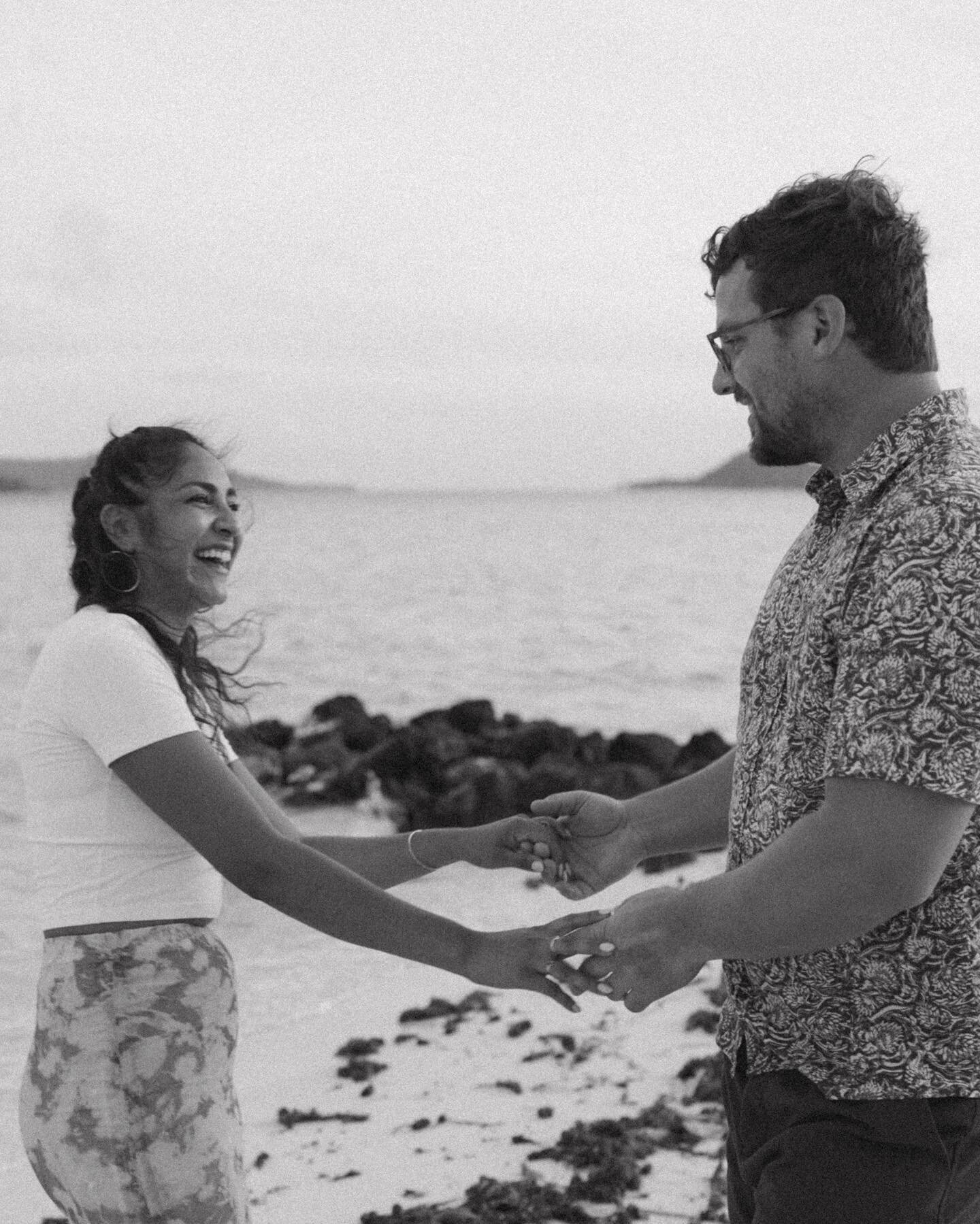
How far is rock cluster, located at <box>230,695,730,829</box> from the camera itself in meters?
12.2

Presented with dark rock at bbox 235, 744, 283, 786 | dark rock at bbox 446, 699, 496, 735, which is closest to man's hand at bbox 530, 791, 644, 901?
dark rock at bbox 235, 744, 283, 786

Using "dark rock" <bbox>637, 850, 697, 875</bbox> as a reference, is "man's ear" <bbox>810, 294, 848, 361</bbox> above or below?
above

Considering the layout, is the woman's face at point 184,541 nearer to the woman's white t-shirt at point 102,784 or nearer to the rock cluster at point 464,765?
the woman's white t-shirt at point 102,784

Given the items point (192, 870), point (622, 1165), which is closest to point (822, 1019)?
point (192, 870)

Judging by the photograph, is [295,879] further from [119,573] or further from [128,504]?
[128,504]

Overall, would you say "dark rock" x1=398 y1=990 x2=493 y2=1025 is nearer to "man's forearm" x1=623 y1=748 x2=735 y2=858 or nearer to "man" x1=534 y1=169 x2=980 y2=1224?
"man's forearm" x1=623 y1=748 x2=735 y2=858

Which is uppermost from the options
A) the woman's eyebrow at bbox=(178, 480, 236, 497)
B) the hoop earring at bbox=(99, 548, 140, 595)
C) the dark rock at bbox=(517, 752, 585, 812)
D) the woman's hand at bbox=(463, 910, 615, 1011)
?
the woman's eyebrow at bbox=(178, 480, 236, 497)

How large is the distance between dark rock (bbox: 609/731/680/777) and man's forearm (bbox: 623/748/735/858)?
9.79 meters

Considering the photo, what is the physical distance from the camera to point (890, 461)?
105 inches

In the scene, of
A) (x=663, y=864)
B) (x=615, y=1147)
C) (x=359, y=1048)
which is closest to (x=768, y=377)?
(x=615, y=1147)

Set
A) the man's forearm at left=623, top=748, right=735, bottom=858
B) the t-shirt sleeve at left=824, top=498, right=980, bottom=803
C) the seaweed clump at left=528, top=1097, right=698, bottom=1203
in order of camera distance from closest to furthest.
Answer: the t-shirt sleeve at left=824, top=498, right=980, bottom=803
the man's forearm at left=623, top=748, right=735, bottom=858
the seaweed clump at left=528, top=1097, right=698, bottom=1203

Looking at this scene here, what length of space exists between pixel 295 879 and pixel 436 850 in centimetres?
98

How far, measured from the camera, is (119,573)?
3.28m

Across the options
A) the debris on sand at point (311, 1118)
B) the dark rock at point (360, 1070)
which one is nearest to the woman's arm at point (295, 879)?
the debris on sand at point (311, 1118)
